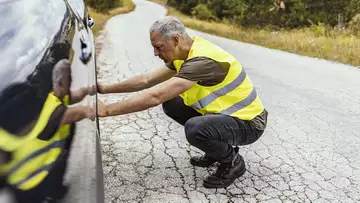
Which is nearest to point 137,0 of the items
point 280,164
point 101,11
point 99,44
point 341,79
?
point 101,11

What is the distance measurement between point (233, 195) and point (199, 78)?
0.78 metres

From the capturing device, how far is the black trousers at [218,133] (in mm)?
2525

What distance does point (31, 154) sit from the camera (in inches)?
38.2

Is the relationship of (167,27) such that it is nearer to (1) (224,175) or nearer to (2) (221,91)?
(2) (221,91)

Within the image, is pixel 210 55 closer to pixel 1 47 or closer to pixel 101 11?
pixel 1 47

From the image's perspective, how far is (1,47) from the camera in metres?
1.16

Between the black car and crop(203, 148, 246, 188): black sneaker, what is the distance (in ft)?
4.37

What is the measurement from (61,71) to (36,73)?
0.18 m

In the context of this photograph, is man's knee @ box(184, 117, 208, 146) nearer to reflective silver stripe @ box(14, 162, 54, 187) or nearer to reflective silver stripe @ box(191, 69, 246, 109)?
reflective silver stripe @ box(191, 69, 246, 109)

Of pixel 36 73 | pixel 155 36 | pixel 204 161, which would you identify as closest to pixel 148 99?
pixel 155 36

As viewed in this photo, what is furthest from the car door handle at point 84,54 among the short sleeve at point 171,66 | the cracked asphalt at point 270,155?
the cracked asphalt at point 270,155

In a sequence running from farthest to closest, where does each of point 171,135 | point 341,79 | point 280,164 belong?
point 341,79
point 171,135
point 280,164

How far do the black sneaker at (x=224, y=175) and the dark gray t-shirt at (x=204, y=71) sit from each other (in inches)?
23.0

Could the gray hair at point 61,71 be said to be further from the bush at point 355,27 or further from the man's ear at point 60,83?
the bush at point 355,27
